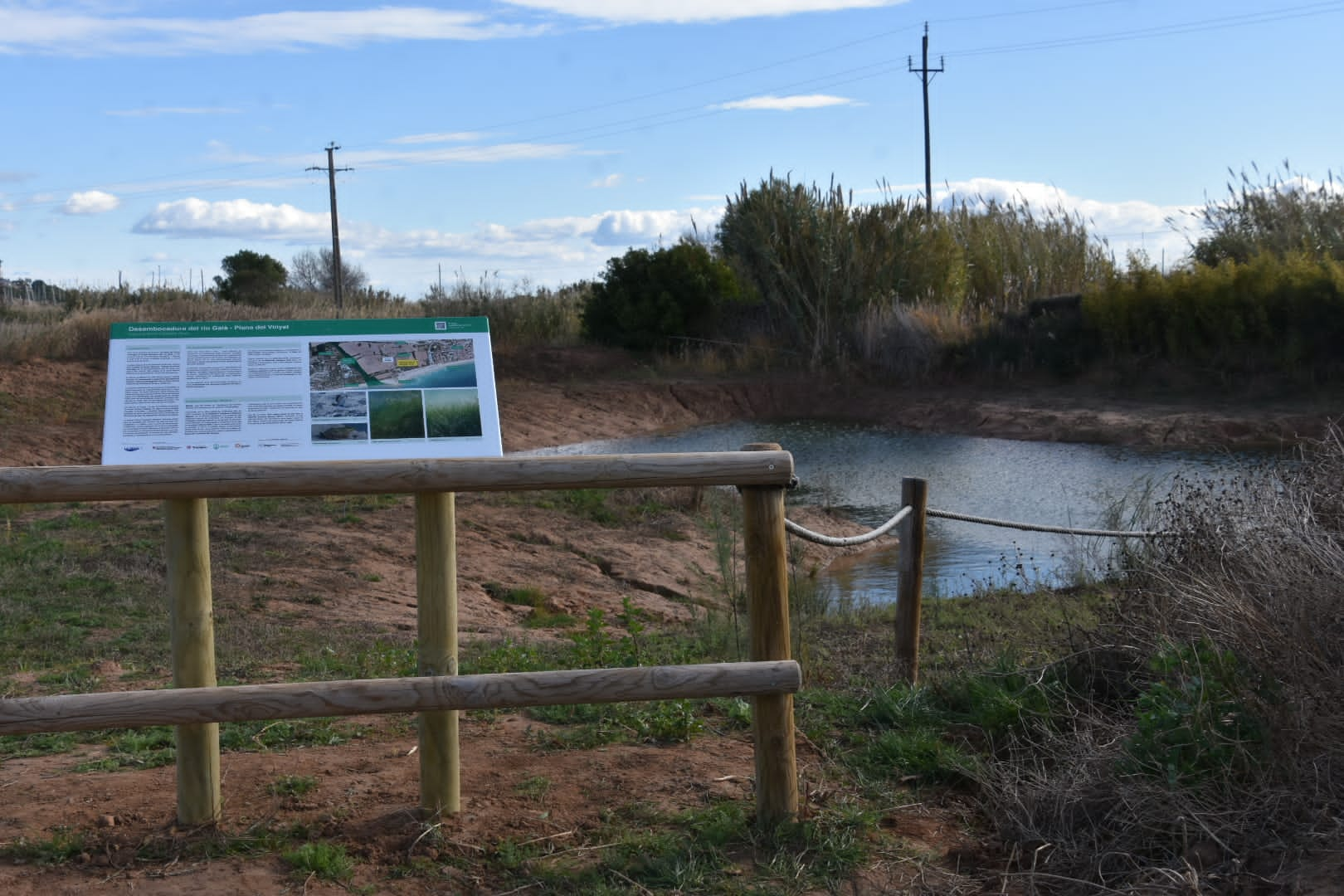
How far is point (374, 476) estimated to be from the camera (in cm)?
382

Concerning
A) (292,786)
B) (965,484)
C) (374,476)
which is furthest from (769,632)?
(965,484)

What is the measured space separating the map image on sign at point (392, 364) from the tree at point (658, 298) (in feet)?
78.8

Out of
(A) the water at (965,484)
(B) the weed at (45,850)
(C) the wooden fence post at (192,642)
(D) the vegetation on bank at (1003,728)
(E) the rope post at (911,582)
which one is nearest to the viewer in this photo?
(D) the vegetation on bank at (1003,728)

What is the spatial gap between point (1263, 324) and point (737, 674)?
19.6m

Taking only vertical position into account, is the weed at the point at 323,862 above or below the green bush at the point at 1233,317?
below

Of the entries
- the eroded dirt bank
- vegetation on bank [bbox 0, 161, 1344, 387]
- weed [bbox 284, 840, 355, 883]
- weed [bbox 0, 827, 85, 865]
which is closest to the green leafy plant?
weed [bbox 284, 840, 355, 883]

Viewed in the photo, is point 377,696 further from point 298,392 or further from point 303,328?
point 303,328

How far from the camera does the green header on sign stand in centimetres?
409

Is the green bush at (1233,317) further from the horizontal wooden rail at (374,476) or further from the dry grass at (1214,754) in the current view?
the horizontal wooden rail at (374,476)

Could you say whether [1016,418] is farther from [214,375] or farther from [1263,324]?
[214,375]

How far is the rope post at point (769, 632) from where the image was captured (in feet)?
13.3

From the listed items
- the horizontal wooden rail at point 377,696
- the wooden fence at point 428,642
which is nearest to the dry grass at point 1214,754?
the wooden fence at point 428,642

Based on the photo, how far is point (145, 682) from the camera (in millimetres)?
6199

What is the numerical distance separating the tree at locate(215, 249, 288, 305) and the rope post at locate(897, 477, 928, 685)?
1267 inches
